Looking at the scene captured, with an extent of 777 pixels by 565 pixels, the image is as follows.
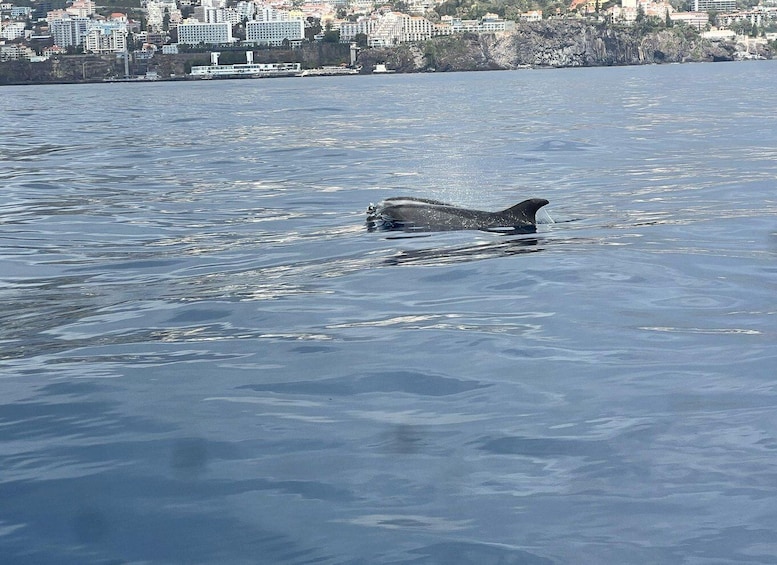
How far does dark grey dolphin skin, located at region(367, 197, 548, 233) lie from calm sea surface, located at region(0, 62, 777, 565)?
520 mm

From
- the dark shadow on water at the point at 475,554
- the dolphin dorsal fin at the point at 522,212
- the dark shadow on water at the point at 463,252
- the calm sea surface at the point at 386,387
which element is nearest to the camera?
the dark shadow on water at the point at 475,554

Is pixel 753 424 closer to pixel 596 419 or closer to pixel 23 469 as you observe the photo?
pixel 596 419

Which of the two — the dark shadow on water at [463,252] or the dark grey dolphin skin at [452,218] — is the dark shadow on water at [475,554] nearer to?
the dark shadow on water at [463,252]

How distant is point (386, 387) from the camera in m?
8.34

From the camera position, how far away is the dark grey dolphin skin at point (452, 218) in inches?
617

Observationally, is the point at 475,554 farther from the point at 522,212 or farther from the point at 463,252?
the point at 522,212

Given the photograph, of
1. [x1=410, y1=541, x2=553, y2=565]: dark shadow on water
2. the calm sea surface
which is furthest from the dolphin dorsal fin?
[x1=410, y1=541, x2=553, y2=565]: dark shadow on water

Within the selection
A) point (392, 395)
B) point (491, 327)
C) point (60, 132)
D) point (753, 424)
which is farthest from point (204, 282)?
point (60, 132)

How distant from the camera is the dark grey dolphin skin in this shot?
15672mm

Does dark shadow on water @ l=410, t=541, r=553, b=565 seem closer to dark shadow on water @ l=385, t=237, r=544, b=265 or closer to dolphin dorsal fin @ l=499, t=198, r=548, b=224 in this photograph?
dark shadow on water @ l=385, t=237, r=544, b=265

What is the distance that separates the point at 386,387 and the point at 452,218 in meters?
7.67

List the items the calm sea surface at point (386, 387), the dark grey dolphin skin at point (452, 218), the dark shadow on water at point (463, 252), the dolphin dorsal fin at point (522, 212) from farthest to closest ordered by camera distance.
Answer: the dolphin dorsal fin at point (522, 212)
the dark grey dolphin skin at point (452, 218)
the dark shadow on water at point (463, 252)
the calm sea surface at point (386, 387)

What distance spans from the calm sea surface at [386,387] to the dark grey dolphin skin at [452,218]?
0.52 meters

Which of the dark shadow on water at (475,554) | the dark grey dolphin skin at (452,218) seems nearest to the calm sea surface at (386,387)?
the dark shadow on water at (475,554)
